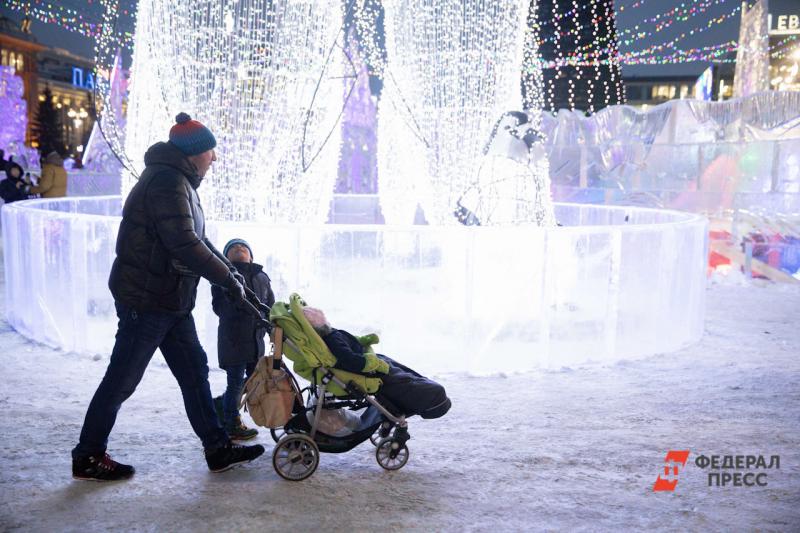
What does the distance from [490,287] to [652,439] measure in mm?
1747

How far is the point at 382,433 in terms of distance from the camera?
3799 millimetres

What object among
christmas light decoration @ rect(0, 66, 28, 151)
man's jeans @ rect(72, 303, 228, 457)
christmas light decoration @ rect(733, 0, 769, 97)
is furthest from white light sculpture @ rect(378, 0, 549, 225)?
christmas light decoration @ rect(0, 66, 28, 151)

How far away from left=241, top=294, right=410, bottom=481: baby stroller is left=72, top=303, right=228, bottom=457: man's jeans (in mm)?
355

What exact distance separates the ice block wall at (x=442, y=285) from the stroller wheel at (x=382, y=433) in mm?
1612

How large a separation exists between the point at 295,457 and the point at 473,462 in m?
0.85

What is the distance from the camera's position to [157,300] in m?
3.31

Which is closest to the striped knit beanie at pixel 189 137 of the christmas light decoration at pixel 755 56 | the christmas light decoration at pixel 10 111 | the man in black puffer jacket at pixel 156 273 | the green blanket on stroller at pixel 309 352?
the man in black puffer jacket at pixel 156 273

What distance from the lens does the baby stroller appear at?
138 inches

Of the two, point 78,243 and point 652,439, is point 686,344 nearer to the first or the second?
point 652,439

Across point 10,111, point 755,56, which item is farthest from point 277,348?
point 10,111

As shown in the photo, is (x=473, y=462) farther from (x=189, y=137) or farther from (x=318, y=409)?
(x=189, y=137)

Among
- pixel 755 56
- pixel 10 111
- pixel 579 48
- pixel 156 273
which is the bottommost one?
pixel 156 273

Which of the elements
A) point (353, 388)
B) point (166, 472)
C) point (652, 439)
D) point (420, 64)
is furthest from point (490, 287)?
point (420, 64)

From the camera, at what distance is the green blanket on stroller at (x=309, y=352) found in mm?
3510
